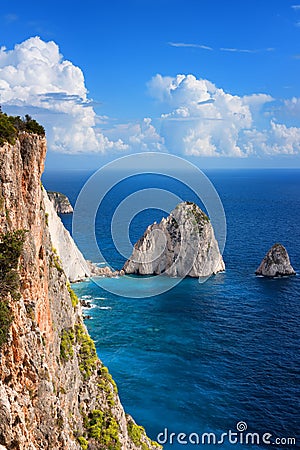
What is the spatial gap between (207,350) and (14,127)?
4558 cm

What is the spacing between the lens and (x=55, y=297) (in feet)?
81.8

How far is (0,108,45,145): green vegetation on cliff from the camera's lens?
19.2m

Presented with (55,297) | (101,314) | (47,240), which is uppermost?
(47,240)

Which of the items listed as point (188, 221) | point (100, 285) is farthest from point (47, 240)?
point (188, 221)

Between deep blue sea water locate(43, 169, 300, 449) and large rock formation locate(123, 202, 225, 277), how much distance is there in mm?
3395

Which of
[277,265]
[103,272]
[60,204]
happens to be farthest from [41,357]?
[60,204]

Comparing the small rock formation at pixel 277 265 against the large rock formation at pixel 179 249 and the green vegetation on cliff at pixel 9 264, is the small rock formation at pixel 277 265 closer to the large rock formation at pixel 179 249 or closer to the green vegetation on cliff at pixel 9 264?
the large rock formation at pixel 179 249

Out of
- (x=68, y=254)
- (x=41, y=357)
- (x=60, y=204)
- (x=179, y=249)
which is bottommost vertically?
(x=68, y=254)

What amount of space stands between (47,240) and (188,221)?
245 feet

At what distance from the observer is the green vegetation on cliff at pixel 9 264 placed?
16.6 m

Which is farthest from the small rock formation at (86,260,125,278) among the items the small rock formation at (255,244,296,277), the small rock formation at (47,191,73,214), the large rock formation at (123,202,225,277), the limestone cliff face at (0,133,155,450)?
the small rock formation at (47,191,73,214)

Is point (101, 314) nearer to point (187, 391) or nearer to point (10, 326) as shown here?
point (187, 391)

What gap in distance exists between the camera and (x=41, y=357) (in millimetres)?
18000

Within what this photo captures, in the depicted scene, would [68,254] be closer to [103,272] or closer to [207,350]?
[103,272]
